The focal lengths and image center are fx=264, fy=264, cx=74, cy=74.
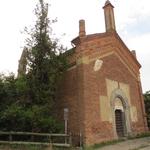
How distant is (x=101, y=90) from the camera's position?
18.6 m

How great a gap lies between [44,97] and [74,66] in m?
3.38

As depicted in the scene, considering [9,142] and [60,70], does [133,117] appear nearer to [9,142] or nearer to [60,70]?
[60,70]

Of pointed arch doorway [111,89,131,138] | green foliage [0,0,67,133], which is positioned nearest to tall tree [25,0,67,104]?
green foliage [0,0,67,133]

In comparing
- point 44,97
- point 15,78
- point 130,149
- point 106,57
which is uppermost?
point 106,57

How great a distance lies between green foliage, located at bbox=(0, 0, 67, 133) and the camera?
1556 cm

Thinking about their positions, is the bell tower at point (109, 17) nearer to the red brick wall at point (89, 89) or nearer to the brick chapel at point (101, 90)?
the brick chapel at point (101, 90)

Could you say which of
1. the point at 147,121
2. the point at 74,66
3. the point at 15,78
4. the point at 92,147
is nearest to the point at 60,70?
the point at 74,66

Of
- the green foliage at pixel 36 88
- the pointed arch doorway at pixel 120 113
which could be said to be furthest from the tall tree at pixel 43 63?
the pointed arch doorway at pixel 120 113

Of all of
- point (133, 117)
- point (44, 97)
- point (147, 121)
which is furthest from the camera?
point (147, 121)

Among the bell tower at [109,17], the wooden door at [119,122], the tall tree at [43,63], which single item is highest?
the bell tower at [109,17]

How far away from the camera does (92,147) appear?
1571 centimetres

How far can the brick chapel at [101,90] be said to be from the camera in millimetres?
17078

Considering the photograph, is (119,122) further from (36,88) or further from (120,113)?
(36,88)

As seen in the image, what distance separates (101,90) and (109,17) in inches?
266
